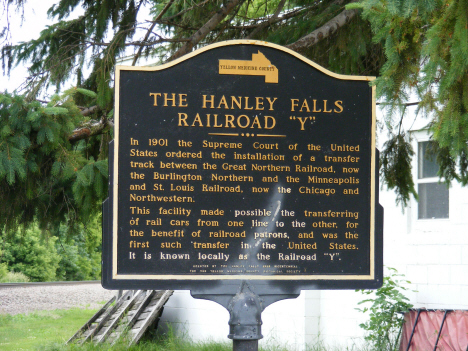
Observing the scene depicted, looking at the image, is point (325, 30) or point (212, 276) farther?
point (325, 30)

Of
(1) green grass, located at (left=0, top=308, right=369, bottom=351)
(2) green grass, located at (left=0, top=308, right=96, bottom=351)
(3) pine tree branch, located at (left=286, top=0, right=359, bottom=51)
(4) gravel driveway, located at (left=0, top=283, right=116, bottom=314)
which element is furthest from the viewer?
(4) gravel driveway, located at (left=0, top=283, right=116, bottom=314)

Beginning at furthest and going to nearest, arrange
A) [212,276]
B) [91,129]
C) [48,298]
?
[48,298] → [91,129] → [212,276]

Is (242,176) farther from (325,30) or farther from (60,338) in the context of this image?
(60,338)

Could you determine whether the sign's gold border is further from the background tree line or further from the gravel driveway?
the gravel driveway

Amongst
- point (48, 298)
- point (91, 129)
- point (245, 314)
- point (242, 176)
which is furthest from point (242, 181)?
point (48, 298)

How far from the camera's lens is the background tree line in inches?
150

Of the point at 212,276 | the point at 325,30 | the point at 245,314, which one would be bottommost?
the point at 245,314

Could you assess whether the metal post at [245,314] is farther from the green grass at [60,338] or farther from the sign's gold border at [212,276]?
the green grass at [60,338]

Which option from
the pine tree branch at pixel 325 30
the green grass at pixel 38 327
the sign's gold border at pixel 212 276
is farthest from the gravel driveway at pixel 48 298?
the sign's gold border at pixel 212 276

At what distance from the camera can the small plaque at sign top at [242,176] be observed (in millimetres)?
4156

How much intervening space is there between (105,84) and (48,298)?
15518 mm

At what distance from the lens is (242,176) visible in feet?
14.1

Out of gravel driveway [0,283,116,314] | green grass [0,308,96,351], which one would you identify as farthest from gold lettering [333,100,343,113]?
gravel driveway [0,283,116,314]

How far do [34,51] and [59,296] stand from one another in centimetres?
1503
